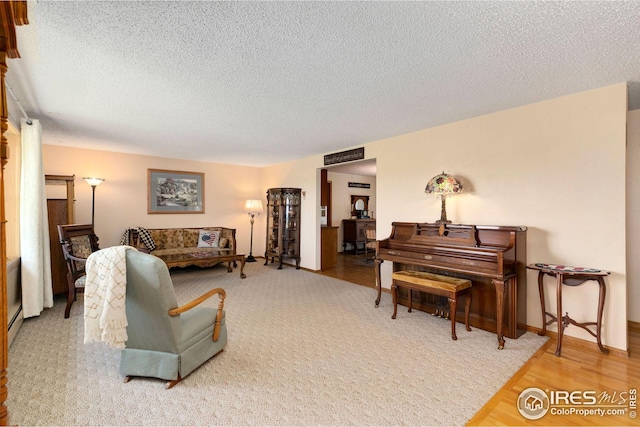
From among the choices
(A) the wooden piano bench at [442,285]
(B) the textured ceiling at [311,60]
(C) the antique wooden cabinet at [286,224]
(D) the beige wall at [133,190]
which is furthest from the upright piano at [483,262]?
(D) the beige wall at [133,190]

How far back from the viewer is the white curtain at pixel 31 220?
11.0 ft

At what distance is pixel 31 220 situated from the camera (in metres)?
3.34

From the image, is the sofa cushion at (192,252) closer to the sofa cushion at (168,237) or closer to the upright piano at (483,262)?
the sofa cushion at (168,237)

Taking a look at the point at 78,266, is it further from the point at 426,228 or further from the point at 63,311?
the point at 426,228

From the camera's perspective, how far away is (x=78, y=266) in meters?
4.02

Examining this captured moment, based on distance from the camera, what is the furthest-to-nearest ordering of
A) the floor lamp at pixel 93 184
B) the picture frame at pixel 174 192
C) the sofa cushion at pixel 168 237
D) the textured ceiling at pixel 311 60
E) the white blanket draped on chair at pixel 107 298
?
the picture frame at pixel 174 192 < the sofa cushion at pixel 168 237 < the floor lamp at pixel 93 184 < the white blanket draped on chair at pixel 107 298 < the textured ceiling at pixel 311 60

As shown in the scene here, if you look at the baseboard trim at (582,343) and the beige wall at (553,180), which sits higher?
the beige wall at (553,180)

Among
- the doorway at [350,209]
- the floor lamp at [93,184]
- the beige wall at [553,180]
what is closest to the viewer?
the beige wall at [553,180]

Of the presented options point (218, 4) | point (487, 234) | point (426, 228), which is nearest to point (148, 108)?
point (218, 4)

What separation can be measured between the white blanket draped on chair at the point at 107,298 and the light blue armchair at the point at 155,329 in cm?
7

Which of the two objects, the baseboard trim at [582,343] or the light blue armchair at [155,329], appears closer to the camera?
the light blue armchair at [155,329]

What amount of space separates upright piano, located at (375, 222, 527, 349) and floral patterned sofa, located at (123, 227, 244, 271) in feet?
11.1

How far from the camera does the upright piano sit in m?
2.92

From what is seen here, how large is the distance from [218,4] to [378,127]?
2798mm
